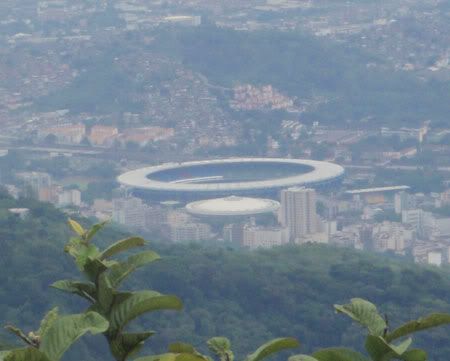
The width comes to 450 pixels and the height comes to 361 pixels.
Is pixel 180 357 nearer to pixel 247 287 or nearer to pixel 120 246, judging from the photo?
pixel 120 246

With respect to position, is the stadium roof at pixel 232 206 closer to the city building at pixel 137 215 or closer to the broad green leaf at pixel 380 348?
the city building at pixel 137 215

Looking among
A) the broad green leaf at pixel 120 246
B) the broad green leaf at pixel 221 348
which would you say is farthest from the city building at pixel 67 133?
the broad green leaf at pixel 221 348

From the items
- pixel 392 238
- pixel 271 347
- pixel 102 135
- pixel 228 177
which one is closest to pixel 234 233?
pixel 392 238

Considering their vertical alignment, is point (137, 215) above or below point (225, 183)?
above

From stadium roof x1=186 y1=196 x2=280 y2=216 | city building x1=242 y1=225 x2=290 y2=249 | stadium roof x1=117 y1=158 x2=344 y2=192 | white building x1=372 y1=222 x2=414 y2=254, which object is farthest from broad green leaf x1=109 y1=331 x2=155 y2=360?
stadium roof x1=117 y1=158 x2=344 y2=192

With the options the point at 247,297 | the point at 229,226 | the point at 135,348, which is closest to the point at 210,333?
the point at 247,297

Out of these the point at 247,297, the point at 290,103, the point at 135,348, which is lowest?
the point at 290,103

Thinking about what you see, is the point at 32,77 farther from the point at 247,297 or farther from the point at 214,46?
the point at 247,297
